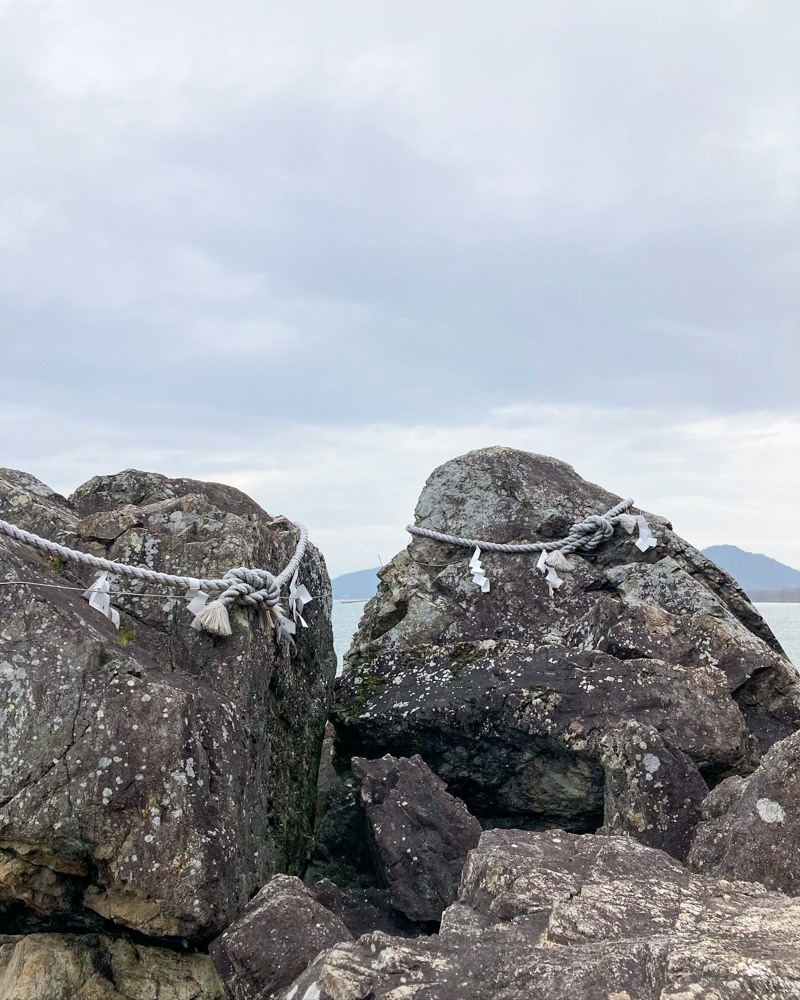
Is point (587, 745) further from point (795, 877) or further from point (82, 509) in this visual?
point (82, 509)

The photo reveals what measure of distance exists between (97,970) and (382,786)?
A: 6.73 ft

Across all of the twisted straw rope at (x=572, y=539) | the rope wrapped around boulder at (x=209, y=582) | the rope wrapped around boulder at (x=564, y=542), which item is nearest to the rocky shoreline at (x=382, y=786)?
the rope wrapped around boulder at (x=209, y=582)

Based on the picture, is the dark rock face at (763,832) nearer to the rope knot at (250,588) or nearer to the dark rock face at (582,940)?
the dark rock face at (582,940)

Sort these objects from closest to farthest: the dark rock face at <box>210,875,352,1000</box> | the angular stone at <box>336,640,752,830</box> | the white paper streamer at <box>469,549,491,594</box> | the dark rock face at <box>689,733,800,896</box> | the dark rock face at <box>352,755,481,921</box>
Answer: the dark rock face at <box>210,875,352,1000</box> < the dark rock face at <box>689,733,800,896</box> < the dark rock face at <box>352,755,481,921</box> < the angular stone at <box>336,640,752,830</box> < the white paper streamer at <box>469,549,491,594</box>

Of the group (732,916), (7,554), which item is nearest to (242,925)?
(732,916)

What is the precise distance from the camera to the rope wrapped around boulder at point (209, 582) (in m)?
5.95

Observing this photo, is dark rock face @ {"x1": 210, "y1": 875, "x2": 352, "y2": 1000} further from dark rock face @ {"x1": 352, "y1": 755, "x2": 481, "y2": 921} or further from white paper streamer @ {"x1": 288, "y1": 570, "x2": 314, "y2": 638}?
white paper streamer @ {"x1": 288, "y1": 570, "x2": 314, "y2": 638}

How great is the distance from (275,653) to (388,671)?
1.52 meters

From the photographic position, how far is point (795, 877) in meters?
4.48

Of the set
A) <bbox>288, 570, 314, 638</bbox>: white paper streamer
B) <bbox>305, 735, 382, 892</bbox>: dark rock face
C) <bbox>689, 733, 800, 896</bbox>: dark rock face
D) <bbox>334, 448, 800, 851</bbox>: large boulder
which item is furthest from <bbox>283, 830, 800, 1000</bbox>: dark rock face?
<bbox>288, 570, 314, 638</bbox>: white paper streamer

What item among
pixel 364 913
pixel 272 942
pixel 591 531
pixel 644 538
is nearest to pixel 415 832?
pixel 364 913

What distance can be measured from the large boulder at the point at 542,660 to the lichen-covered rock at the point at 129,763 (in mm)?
1617

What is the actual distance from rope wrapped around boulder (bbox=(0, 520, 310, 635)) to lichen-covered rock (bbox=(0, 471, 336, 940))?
0.13 metres

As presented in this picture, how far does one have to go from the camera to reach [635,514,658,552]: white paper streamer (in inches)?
361
